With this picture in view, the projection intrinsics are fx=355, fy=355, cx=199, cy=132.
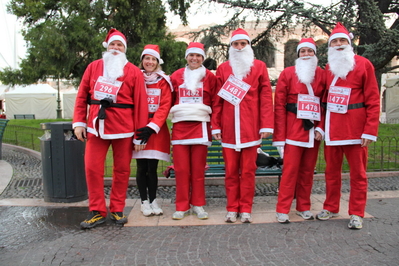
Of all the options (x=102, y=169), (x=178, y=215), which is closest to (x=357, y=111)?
(x=178, y=215)

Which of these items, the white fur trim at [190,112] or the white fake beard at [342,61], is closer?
the white fake beard at [342,61]

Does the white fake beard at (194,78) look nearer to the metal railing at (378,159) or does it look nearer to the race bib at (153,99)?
the race bib at (153,99)

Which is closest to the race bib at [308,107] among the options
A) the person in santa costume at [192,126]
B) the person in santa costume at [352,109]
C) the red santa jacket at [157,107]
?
the person in santa costume at [352,109]

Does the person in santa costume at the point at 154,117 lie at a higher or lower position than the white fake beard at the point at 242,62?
lower

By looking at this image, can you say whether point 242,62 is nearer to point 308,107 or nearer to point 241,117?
point 241,117

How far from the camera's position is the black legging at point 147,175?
424cm

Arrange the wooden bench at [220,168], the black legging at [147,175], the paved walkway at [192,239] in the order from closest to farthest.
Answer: the paved walkway at [192,239], the black legging at [147,175], the wooden bench at [220,168]

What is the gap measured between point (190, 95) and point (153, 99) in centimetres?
45

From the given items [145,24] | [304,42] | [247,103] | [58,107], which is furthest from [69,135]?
[58,107]

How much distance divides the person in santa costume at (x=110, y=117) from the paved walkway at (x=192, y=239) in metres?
0.39

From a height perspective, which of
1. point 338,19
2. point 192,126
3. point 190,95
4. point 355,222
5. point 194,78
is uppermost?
point 338,19

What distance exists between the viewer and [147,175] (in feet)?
14.3

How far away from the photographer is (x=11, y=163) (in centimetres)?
770

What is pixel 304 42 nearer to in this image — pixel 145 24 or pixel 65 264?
pixel 65 264
